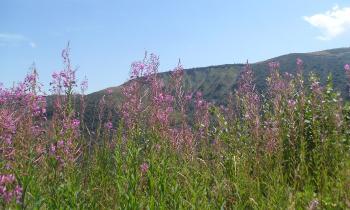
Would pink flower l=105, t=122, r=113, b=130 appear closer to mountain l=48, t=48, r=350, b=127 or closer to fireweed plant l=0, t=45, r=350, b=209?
fireweed plant l=0, t=45, r=350, b=209

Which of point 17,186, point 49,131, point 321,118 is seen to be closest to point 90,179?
point 49,131

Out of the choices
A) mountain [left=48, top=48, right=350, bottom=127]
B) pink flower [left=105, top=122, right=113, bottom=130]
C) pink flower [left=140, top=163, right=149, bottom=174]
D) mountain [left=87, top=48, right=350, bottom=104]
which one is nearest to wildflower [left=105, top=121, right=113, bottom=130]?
pink flower [left=105, top=122, right=113, bottom=130]

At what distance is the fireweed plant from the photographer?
412cm

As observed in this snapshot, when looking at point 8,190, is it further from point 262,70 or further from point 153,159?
point 262,70

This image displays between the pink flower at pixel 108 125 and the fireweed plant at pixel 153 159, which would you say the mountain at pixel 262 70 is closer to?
the pink flower at pixel 108 125

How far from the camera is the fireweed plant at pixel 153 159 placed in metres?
4.12

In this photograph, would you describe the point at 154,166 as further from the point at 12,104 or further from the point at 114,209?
the point at 12,104

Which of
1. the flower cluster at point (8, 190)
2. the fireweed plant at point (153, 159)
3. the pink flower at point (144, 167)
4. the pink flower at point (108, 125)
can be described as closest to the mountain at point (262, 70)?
the pink flower at point (108, 125)

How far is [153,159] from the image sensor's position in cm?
445

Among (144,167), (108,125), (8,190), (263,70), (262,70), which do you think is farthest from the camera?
(262,70)

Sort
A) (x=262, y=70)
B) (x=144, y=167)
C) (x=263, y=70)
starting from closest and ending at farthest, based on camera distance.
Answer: (x=144, y=167) → (x=263, y=70) → (x=262, y=70)

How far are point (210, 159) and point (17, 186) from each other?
2.58 metres

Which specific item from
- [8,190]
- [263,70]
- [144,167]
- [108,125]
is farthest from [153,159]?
[263,70]

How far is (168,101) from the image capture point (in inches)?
215
